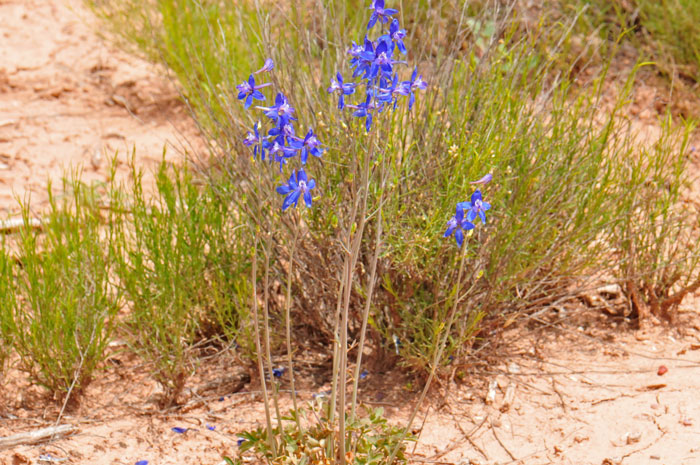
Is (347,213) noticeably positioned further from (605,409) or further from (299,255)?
(605,409)

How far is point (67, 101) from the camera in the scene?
5422 mm

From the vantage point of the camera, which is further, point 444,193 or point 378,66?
point 444,193

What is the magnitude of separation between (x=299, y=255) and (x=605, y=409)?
137 cm

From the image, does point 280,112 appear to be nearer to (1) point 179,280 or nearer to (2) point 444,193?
(2) point 444,193

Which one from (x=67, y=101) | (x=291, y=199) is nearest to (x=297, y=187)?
(x=291, y=199)

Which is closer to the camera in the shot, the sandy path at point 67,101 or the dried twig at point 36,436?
the dried twig at point 36,436

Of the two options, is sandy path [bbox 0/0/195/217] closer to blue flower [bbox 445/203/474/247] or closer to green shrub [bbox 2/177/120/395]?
green shrub [bbox 2/177/120/395]

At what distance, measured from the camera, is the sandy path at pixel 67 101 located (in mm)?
4836

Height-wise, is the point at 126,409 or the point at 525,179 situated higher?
the point at 525,179

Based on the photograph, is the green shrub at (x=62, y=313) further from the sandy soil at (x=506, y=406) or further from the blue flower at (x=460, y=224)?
the blue flower at (x=460, y=224)

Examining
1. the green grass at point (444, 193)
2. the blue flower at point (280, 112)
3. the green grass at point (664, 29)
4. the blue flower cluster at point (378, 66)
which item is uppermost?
the green grass at point (664, 29)

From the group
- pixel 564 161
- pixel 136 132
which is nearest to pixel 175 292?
pixel 564 161

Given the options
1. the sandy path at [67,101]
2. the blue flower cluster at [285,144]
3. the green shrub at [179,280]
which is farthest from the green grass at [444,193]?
the sandy path at [67,101]

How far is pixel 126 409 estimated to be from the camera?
3.06 metres
